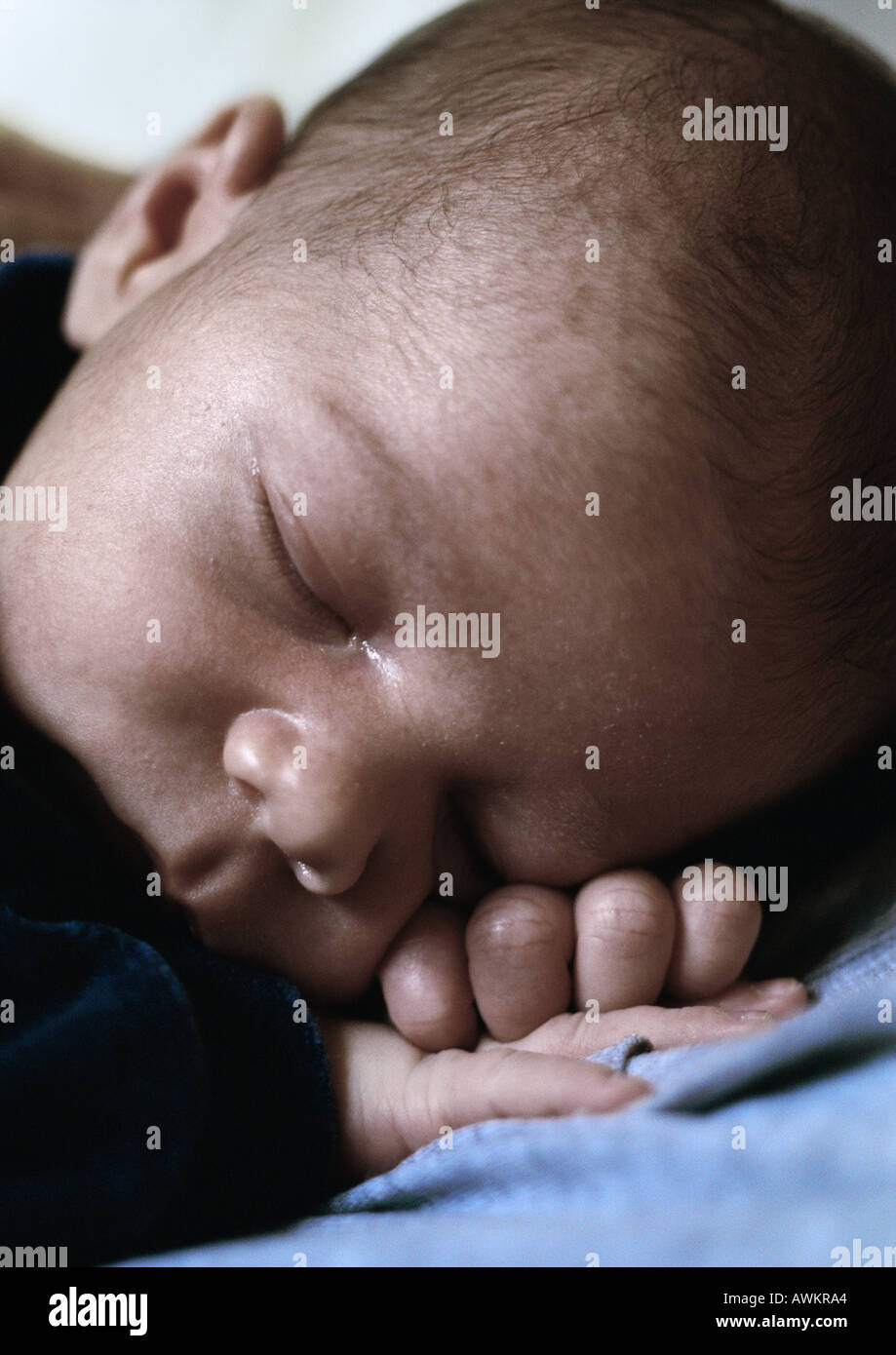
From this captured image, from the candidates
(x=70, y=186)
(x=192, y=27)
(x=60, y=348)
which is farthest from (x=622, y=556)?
(x=192, y=27)

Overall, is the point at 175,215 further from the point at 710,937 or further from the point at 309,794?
the point at 710,937

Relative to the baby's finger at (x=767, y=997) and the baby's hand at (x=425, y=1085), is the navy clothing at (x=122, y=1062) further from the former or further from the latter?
the baby's finger at (x=767, y=997)

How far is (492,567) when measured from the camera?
0.81 metres

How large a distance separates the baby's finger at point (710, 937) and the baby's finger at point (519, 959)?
89mm

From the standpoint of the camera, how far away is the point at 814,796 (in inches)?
41.0

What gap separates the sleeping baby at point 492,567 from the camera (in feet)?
2.66

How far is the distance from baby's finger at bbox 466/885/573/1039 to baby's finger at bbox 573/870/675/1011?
0.02 meters

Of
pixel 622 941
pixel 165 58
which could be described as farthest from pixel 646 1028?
pixel 165 58

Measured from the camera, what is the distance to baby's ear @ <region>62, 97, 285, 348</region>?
3.72 feet

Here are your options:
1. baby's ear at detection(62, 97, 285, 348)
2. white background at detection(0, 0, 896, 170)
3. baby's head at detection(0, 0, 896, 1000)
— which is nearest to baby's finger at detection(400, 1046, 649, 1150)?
baby's head at detection(0, 0, 896, 1000)

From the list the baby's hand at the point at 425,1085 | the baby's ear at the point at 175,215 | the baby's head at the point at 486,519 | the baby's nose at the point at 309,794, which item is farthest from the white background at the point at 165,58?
the baby's hand at the point at 425,1085

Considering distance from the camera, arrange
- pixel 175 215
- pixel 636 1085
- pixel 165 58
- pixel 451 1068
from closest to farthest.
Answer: pixel 636 1085 → pixel 451 1068 → pixel 175 215 → pixel 165 58

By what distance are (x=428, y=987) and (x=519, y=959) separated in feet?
0.23
